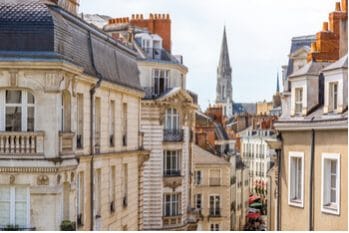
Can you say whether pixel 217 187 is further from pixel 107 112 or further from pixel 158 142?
pixel 107 112

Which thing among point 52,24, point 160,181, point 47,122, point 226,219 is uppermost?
point 52,24

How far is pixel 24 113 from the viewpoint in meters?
13.2

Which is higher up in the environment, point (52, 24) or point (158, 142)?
point (52, 24)

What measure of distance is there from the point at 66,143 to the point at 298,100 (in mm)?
3830

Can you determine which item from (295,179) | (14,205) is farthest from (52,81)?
(295,179)

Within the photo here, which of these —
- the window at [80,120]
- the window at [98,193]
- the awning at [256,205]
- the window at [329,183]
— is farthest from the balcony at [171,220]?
the window at [329,183]

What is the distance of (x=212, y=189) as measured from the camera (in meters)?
39.2

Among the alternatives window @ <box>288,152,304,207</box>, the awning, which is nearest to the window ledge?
window @ <box>288,152,304,207</box>

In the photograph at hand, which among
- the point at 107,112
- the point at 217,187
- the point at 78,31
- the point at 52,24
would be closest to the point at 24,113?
the point at 52,24

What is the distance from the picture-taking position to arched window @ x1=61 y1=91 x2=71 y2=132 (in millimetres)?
13594

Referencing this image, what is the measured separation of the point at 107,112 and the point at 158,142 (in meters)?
10.8

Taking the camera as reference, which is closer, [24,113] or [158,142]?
[24,113]

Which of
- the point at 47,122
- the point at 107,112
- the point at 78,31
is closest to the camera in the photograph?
the point at 47,122

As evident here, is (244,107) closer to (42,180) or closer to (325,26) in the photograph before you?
(325,26)
